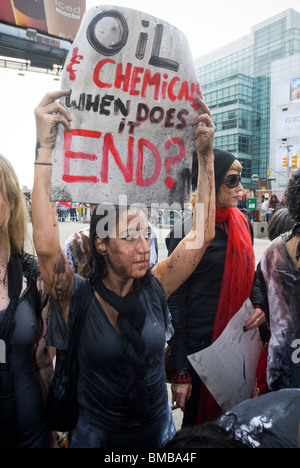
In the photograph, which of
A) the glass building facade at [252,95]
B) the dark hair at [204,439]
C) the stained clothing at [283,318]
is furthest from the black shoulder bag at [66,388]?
the glass building facade at [252,95]

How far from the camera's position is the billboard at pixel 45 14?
16.1 metres

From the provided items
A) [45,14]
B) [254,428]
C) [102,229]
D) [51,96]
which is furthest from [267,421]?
[45,14]

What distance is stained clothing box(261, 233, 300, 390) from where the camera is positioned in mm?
1785

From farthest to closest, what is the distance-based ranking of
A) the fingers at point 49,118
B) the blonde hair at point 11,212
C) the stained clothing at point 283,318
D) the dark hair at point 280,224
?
the dark hair at point 280,224
the stained clothing at point 283,318
the blonde hair at point 11,212
the fingers at point 49,118

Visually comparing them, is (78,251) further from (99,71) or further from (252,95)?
(252,95)

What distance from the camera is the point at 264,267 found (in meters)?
1.97

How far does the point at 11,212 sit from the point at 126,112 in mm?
678

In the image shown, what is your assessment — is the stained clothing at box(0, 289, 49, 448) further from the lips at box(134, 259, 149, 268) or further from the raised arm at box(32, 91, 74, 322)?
the lips at box(134, 259, 149, 268)

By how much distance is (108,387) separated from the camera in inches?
54.6

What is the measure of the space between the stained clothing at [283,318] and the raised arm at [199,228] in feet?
1.35

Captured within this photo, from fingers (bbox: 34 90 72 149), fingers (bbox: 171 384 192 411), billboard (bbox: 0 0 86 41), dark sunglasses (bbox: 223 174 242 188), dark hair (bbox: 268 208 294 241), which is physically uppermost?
billboard (bbox: 0 0 86 41)

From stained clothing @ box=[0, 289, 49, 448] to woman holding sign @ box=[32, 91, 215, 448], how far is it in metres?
0.12

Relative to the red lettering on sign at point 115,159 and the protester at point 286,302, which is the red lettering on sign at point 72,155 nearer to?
the red lettering on sign at point 115,159

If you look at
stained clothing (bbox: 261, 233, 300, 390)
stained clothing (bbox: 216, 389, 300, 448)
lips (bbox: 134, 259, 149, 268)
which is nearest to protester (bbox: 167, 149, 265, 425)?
Answer: stained clothing (bbox: 261, 233, 300, 390)
